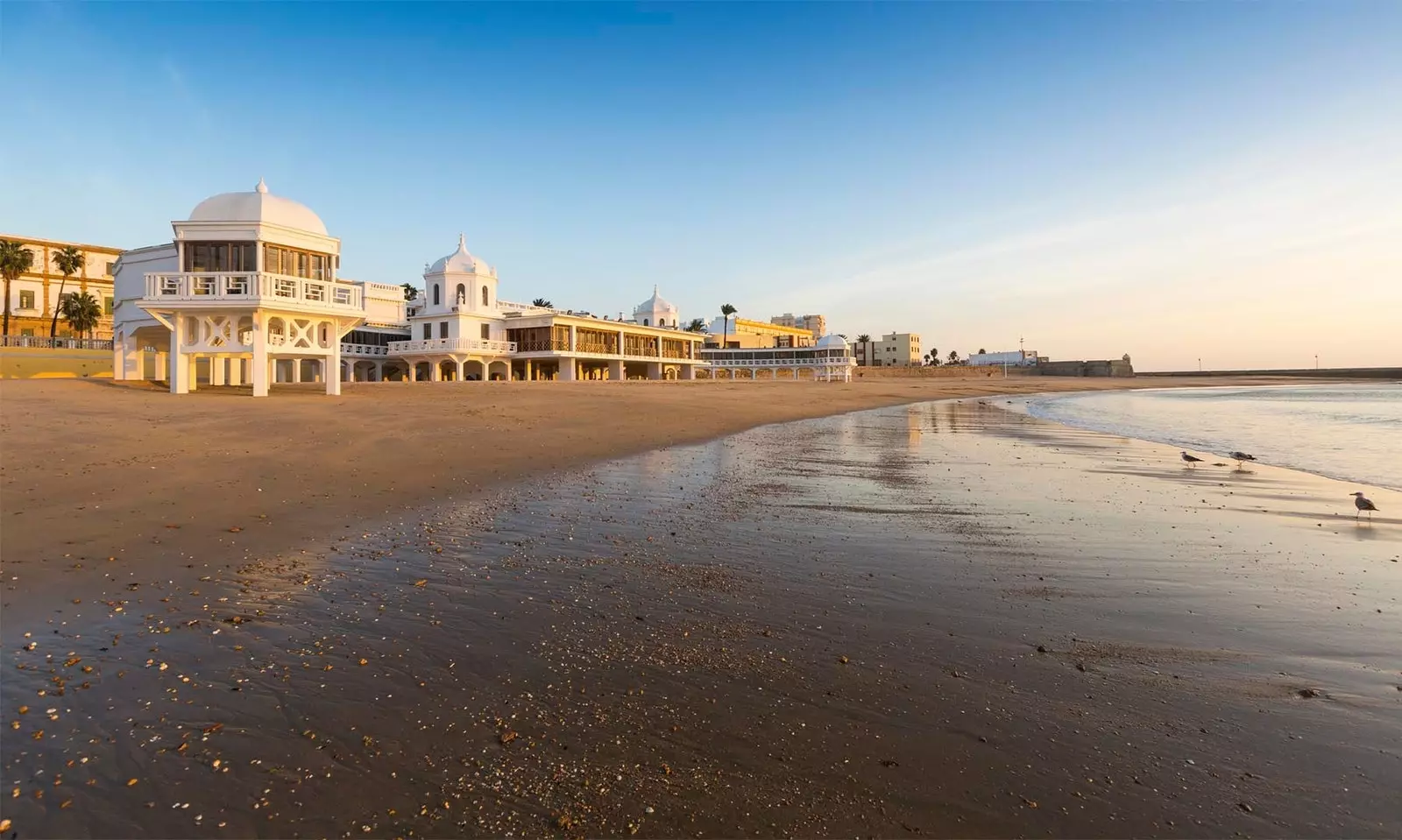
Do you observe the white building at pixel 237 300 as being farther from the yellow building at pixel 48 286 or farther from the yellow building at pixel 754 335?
the yellow building at pixel 754 335

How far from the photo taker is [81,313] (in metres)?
60.4

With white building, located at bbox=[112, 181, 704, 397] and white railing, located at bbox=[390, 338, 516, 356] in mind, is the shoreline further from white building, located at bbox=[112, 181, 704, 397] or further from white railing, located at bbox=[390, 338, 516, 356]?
white railing, located at bbox=[390, 338, 516, 356]

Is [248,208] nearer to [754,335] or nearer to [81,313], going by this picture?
[81,313]

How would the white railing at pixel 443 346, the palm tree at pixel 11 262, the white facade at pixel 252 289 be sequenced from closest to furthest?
the white facade at pixel 252 289, the palm tree at pixel 11 262, the white railing at pixel 443 346

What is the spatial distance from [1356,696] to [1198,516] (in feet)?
22.4

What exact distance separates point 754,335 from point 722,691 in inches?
5544

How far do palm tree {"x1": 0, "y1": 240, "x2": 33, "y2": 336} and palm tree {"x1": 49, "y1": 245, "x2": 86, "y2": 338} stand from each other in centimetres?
326

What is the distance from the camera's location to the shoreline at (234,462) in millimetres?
7539

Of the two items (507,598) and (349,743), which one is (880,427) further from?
(349,743)

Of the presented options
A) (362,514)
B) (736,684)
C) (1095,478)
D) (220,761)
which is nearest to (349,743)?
(220,761)

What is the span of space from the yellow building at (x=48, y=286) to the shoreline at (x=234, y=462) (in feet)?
176

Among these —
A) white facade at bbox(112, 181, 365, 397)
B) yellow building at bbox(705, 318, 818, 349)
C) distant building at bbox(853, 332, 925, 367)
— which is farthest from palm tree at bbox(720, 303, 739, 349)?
white facade at bbox(112, 181, 365, 397)

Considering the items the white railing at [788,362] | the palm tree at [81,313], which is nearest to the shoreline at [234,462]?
the palm tree at [81,313]

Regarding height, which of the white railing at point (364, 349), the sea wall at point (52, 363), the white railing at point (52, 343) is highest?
the white railing at point (364, 349)
